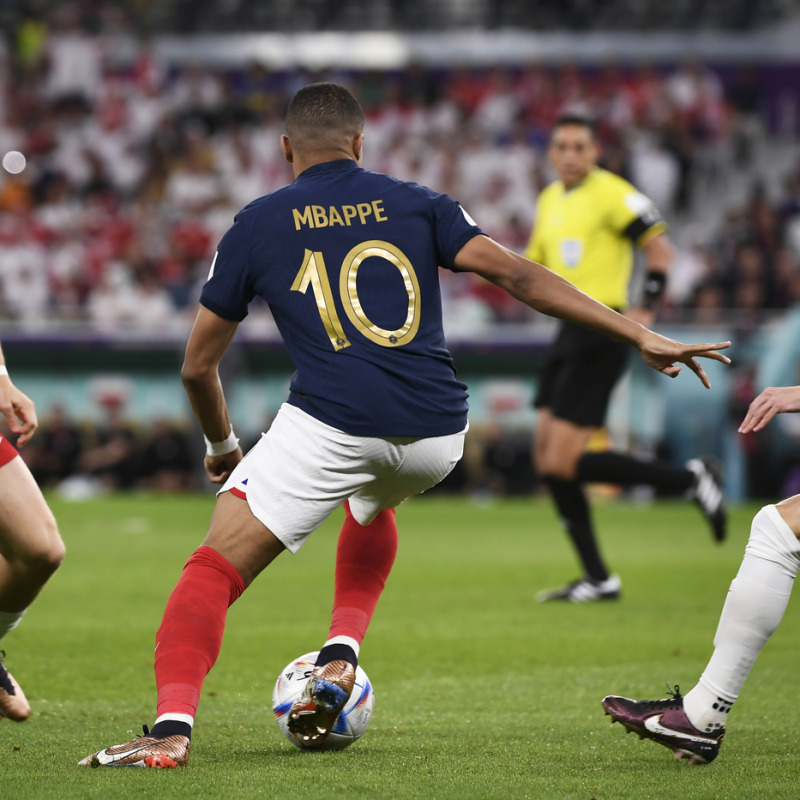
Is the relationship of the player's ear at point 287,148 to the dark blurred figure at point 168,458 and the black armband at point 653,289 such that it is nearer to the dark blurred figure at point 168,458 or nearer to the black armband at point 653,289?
the black armband at point 653,289

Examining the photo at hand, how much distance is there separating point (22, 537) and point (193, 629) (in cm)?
71

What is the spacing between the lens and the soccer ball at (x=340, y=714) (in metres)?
4.22

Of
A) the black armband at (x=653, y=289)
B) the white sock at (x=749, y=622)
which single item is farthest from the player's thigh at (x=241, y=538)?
the black armband at (x=653, y=289)

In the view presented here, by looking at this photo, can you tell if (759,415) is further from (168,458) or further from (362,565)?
(168,458)

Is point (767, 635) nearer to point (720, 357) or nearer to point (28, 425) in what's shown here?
point (720, 357)

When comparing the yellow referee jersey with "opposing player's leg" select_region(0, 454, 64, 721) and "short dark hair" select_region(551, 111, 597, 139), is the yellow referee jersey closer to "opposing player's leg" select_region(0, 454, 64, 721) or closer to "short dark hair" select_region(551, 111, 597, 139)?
"short dark hair" select_region(551, 111, 597, 139)

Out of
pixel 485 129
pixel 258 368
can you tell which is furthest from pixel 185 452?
pixel 485 129

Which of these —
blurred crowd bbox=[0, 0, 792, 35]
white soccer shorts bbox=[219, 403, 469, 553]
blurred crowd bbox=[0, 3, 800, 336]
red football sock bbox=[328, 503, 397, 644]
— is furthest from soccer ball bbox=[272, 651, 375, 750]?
blurred crowd bbox=[0, 0, 792, 35]

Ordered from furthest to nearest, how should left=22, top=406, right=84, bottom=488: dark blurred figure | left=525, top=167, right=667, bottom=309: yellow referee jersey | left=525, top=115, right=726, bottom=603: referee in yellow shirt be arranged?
left=22, top=406, right=84, bottom=488: dark blurred figure, left=525, top=167, right=667, bottom=309: yellow referee jersey, left=525, top=115, right=726, bottom=603: referee in yellow shirt

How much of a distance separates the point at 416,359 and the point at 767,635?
1.34 metres

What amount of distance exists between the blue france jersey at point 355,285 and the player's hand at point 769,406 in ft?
3.08

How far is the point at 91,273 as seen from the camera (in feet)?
61.4

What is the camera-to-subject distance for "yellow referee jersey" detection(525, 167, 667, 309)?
8.32 meters

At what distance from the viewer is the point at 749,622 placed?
3938mm
